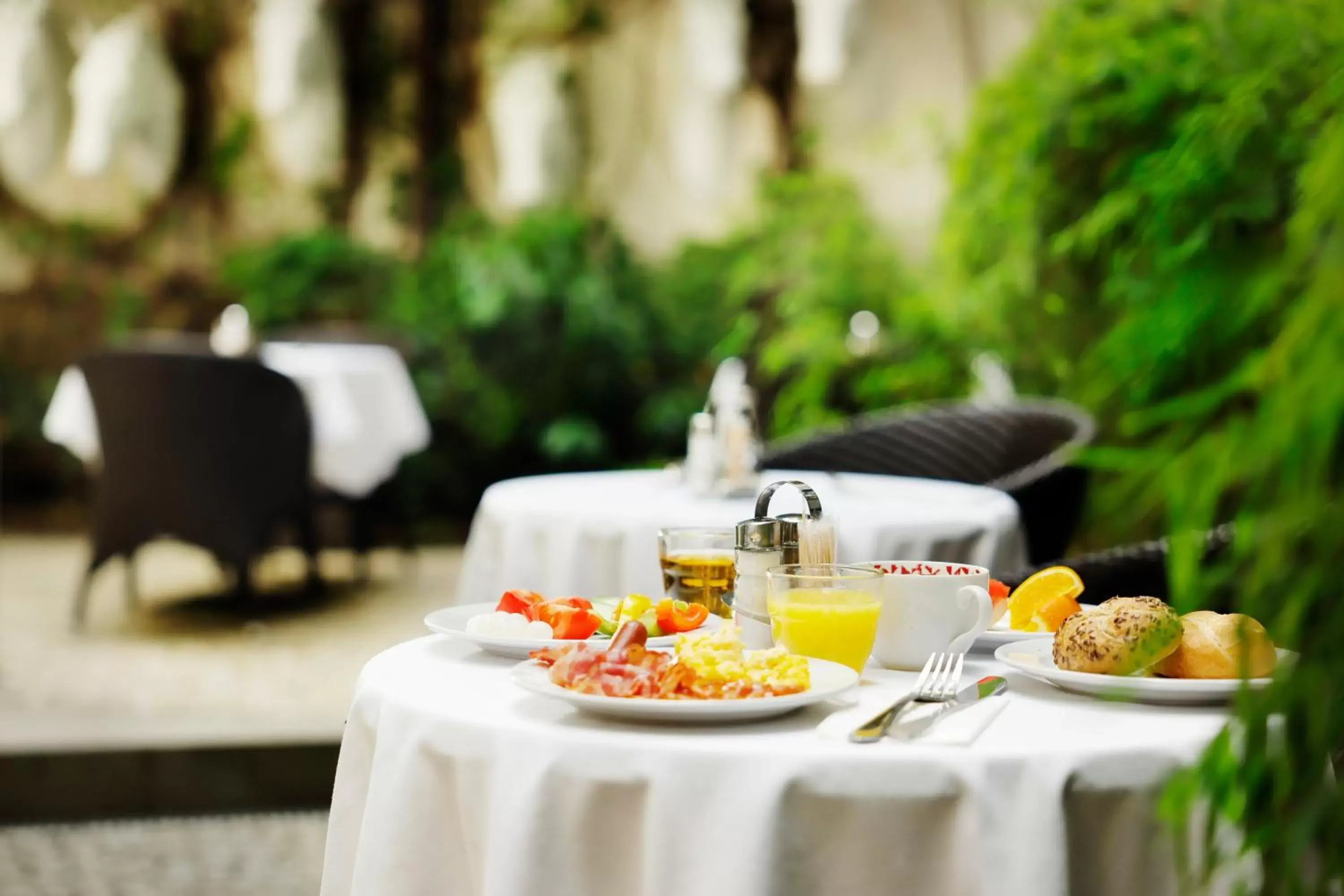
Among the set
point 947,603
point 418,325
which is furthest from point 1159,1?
point 418,325

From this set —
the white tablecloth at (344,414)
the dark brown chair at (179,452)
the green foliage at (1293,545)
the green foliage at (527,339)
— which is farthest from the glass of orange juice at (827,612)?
the green foliage at (527,339)

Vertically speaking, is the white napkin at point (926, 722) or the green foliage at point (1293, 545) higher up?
the green foliage at point (1293, 545)

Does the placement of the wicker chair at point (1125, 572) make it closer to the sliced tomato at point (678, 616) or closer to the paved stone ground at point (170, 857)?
the sliced tomato at point (678, 616)

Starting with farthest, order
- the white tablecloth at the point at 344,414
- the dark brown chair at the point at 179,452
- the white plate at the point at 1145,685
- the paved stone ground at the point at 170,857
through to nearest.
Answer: the white tablecloth at the point at 344,414
the dark brown chair at the point at 179,452
the paved stone ground at the point at 170,857
the white plate at the point at 1145,685

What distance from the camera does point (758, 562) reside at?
1.18 meters

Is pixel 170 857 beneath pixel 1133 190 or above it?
beneath

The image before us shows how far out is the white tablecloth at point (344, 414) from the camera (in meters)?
4.44

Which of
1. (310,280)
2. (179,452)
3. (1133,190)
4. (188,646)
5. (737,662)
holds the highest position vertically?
(1133,190)

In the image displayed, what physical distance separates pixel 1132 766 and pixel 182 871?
197cm

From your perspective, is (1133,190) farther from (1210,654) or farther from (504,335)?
(504,335)

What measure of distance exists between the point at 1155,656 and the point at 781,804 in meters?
0.29

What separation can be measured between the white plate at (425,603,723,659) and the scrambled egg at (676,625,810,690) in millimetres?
117

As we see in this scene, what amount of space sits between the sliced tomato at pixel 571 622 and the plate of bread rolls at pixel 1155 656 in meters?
0.36

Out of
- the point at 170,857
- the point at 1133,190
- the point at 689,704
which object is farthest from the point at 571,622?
the point at 1133,190
